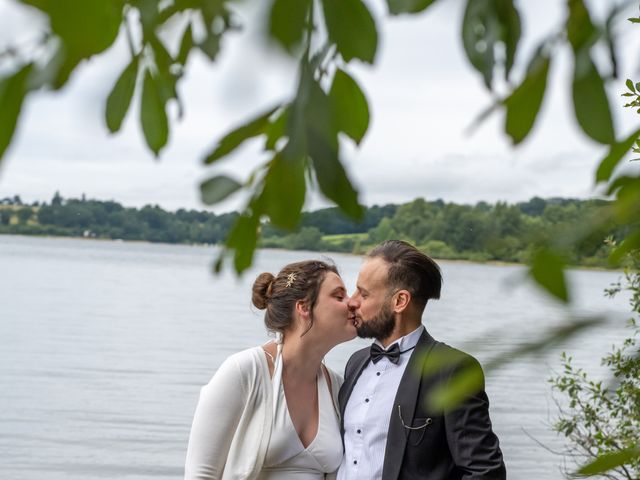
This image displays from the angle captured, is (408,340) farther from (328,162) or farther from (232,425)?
(328,162)

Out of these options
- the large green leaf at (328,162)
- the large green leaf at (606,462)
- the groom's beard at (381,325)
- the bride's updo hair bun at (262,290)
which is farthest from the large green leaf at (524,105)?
the bride's updo hair bun at (262,290)

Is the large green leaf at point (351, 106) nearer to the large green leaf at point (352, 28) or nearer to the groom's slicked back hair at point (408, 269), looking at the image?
the large green leaf at point (352, 28)

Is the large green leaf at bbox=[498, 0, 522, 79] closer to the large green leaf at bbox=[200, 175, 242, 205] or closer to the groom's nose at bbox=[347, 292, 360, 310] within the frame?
the large green leaf at bbox=[200, 175, 242, 205]

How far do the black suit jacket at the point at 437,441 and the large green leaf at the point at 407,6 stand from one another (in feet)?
9.79

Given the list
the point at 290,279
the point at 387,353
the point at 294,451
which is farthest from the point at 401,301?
the point at 294,451

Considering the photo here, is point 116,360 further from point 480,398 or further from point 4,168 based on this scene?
point 4,168

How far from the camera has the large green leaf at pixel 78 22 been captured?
0.62m

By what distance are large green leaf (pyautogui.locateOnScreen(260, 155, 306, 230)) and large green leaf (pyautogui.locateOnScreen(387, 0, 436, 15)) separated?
0.62 ft

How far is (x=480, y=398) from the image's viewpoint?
386 cm

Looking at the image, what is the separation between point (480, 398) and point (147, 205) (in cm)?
234

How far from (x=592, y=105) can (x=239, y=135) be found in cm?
26

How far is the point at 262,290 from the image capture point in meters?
4.49

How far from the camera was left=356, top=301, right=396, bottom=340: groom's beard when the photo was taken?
14.1ft

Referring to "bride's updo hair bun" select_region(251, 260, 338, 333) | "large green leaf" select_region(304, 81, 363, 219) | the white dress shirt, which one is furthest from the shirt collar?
"large green leaf" select_region(304, 81, 363, 219)
